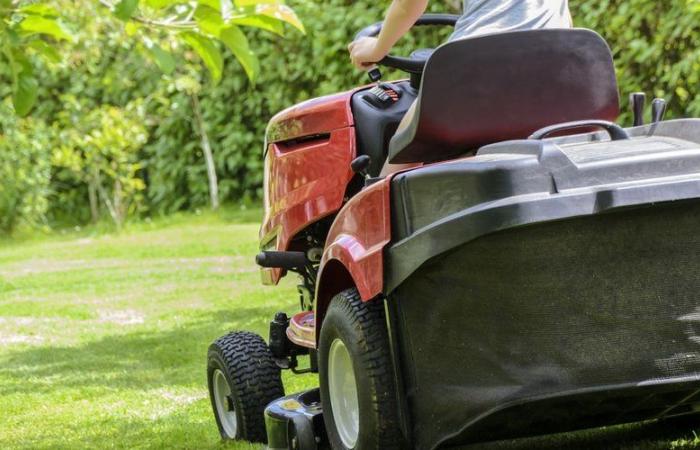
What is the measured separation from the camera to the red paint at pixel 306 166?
154 inches

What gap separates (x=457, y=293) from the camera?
2.87 meters

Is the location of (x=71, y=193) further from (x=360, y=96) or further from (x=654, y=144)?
(x=654, y=144)

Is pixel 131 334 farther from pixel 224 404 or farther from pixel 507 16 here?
pixel 507 16

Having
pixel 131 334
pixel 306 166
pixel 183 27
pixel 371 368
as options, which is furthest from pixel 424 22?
pixel 131 334

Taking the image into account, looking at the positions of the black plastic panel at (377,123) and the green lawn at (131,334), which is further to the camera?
the green lawn at (131,334)

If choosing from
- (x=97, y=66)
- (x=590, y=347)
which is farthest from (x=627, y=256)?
(x=97, y=66)

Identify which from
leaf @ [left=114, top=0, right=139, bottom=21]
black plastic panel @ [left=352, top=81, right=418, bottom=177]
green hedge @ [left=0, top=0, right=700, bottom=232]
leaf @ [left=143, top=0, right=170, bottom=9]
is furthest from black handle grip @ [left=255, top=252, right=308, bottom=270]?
green hedge @ [left=0, top=0, right=700, bottom=232]

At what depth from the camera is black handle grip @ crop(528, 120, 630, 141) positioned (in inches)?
115

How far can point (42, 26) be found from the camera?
11.0 feet

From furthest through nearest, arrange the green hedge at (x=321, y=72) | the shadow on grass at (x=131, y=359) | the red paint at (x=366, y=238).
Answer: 1. the green hedge at (x=321, y=72)
2. the shadow on grass at (x=131, y=359)
3. the red paint at (x=366, y=238)

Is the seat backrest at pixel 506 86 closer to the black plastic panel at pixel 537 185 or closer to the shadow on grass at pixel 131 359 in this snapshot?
the black plastic panel at pixel 537 185

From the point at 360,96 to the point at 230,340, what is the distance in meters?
1.02

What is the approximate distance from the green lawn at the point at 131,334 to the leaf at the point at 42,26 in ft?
5.31

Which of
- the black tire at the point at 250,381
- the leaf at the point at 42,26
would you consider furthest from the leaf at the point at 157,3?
the black tire at the point at 250,381
